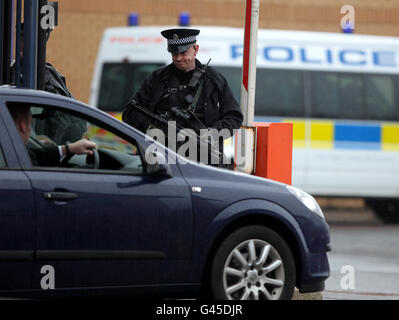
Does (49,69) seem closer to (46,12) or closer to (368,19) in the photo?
(46,12)

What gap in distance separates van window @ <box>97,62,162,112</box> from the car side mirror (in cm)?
1029

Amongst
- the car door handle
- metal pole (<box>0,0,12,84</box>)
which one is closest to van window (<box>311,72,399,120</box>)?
metal pole (<box>0,0,12,84</box>)

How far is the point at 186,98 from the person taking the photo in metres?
7.63

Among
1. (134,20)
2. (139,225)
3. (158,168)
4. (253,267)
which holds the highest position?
(134,20)

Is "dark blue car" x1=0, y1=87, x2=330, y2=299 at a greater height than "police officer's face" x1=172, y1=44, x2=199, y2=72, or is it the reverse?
"police officer's face" x1=172, y1=44, x2=199, y2=72

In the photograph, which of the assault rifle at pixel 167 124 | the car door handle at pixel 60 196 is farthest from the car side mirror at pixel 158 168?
the assault rifle at pixel 167 124

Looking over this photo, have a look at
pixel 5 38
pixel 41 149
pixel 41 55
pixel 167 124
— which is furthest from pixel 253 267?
pixel 5 38

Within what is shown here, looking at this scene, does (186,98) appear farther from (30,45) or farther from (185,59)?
(30,45)

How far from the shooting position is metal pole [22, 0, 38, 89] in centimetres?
777

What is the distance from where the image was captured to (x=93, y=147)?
623 centimetres

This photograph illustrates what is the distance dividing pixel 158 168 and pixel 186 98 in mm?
1593

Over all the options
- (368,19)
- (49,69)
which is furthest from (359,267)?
(368,19)

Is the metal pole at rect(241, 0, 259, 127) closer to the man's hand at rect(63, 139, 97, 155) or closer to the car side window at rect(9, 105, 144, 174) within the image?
the car side window at rect(9, 105, 144, 174)

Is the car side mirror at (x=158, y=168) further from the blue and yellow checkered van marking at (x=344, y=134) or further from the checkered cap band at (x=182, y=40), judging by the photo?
the blue and yellow checkered van marking at (x=344, y=134)
